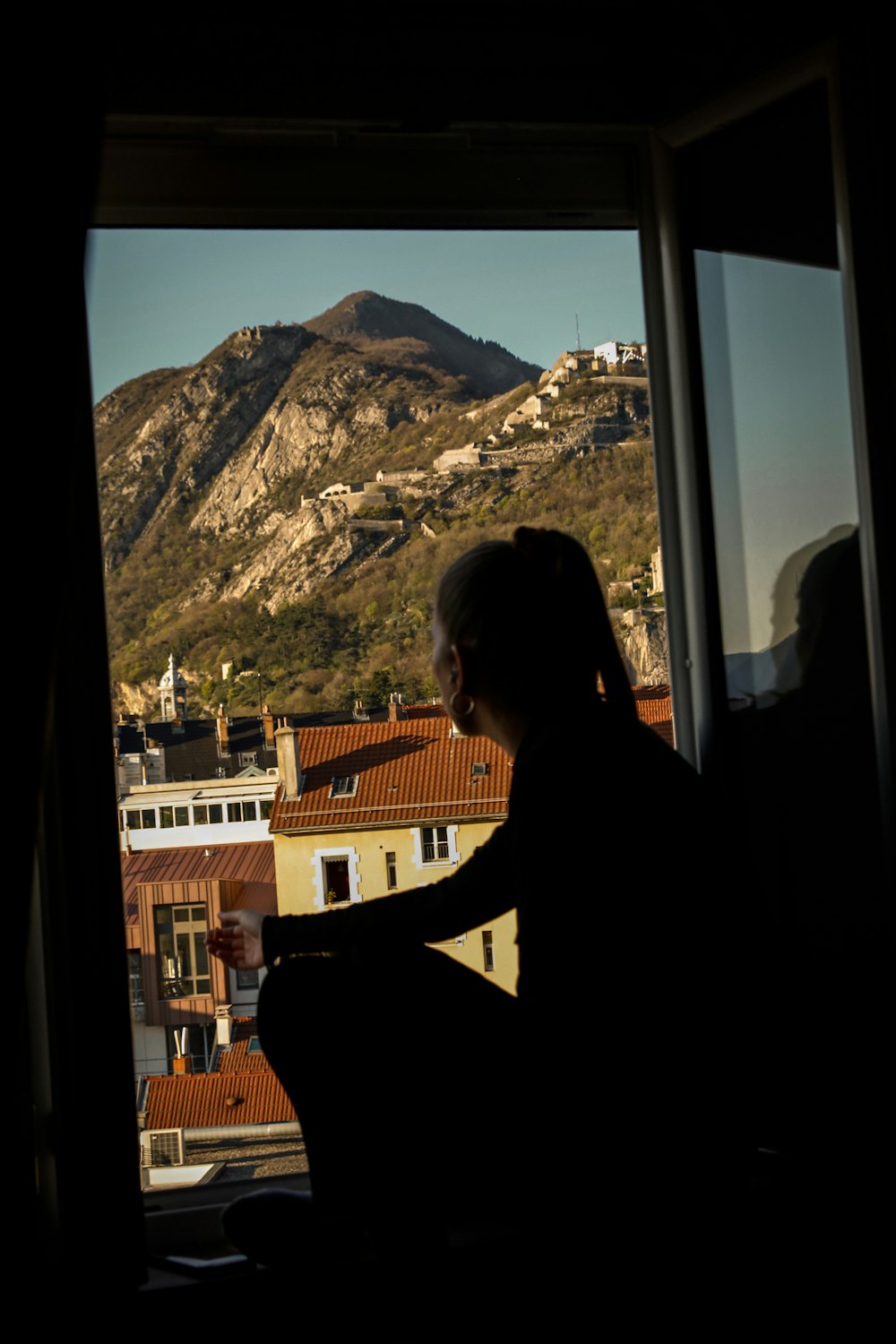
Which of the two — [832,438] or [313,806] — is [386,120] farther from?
[313,806]

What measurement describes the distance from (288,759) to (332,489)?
509mm

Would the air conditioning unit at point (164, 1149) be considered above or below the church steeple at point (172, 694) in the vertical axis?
below

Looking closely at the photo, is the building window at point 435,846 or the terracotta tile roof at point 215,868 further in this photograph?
the building window at point 435,846

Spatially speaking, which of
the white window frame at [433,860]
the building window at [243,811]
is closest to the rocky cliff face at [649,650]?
the white window frame at [433,860]

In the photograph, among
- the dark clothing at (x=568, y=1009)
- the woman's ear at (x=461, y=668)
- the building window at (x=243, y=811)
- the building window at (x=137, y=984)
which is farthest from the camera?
the building window at (x=243, y=811)

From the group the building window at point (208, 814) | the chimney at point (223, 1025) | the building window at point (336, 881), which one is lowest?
the chimney at point (223, 1025)

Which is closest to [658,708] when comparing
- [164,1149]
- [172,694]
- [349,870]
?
[349,870]

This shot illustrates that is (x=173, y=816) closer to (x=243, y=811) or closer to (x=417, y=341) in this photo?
(x=243, y=811)

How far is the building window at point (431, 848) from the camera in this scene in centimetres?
222

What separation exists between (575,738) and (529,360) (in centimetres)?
106

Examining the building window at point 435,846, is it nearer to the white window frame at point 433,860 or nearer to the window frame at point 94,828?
the white window frame at point 433,860

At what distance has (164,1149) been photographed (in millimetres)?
2092

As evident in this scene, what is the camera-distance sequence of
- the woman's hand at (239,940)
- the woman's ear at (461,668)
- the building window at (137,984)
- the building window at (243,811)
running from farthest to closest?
the building window at (243,811)
the building window at (137,984)
the woman's hand at (239,940)
the woman's ear at (461,668)

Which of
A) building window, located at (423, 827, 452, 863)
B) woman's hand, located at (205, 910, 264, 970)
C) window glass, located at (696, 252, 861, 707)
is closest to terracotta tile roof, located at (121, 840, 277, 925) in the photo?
woman's hand, located at (205, 910, 264, 970)
